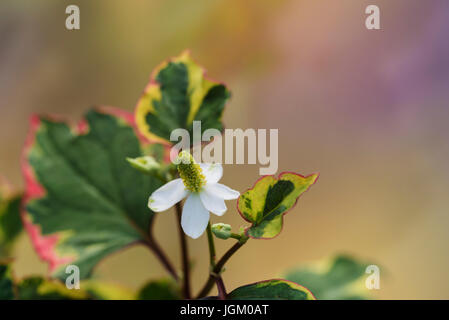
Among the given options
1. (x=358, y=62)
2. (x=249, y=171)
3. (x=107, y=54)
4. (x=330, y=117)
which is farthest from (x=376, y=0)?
(x=107, y=54)

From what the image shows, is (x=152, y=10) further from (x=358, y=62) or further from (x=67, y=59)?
(x=358, y=62)

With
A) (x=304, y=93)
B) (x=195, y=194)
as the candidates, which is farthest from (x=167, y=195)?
(x=304, y=93)

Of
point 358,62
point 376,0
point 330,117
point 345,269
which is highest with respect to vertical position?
point 376,0

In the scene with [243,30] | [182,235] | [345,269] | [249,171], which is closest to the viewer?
[182,235]

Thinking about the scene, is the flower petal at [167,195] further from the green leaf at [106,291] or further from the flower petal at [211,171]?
the green leaf at [106,291]

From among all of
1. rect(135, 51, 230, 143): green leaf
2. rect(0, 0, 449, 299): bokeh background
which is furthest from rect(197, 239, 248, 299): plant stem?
rect(0, 0, 449, 299): bokeh background

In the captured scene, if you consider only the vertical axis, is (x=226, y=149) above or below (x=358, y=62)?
below
